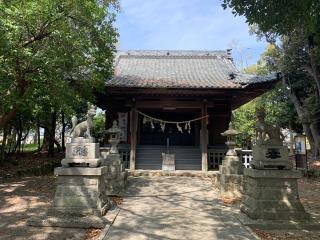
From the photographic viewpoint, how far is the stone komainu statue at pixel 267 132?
8.59 m

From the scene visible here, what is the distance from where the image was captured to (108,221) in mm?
7832

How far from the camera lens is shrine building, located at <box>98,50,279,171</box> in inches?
677

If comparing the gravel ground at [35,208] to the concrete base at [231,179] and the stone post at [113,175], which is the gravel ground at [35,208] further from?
the concrete base at [231,179]

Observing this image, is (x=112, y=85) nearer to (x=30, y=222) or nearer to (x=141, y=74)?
(x=141, y=74)

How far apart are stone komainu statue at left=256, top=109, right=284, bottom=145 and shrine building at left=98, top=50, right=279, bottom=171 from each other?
7.94 metres

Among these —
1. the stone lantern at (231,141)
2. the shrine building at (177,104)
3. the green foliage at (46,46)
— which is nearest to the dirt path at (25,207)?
the green foliage at (46,46)

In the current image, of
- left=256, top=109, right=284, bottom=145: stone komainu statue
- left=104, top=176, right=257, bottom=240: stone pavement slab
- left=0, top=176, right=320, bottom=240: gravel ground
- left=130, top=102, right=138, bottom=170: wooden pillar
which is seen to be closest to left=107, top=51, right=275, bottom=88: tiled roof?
left=130, top=102, right=138, bottom=170: wooden pillar

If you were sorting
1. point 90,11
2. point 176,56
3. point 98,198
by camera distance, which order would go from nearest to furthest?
Result: point 98,198
point 90,11
point 176,56

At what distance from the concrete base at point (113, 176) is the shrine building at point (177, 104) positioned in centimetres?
479

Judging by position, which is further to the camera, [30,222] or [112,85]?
[112,85]

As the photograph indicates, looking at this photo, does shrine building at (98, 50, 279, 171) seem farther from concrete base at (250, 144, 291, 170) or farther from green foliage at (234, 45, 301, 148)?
concrete base at (250, 144, 291, 170)

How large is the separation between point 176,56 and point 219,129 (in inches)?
304

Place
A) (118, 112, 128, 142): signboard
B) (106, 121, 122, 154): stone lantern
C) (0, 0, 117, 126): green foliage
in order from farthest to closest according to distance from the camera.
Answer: (118, 112, 128, 142): signboard < (106, 121, 122, 154): stone lantern < (0, 0, 117, 126): green foliage

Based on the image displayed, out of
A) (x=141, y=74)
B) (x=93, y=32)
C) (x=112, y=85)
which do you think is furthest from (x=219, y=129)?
(x=93, y=32)
